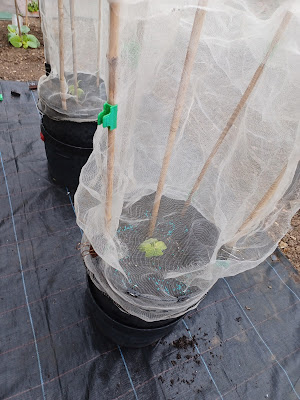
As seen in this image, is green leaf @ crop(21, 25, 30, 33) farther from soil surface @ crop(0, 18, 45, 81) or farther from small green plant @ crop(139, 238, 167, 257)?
small green plant @ crop(139, 238, 167, 257)

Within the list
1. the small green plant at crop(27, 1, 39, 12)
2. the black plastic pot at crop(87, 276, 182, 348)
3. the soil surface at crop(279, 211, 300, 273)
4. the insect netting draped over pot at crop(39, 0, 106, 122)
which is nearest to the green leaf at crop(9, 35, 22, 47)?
the small green plant at crop(27, 1, 39, 12)

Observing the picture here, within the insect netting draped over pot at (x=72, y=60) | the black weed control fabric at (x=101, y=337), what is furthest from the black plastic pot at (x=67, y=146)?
the black weed control fabric at (x=101, y=337)

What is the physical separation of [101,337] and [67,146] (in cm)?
97

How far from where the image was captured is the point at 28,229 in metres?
1.54

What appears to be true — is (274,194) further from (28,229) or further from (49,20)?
(49,20)

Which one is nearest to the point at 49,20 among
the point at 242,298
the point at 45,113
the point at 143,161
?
the point at 45,113

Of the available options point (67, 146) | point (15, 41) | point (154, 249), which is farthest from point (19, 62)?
point (154, 249)

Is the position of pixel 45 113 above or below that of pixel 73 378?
above

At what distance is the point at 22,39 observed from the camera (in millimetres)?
2908

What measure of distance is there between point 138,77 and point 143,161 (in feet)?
1.20

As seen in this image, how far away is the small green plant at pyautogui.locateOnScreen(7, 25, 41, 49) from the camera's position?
2.86 meters

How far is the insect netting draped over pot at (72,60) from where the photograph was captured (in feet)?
4.64

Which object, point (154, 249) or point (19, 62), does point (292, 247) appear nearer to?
point (154, 249)

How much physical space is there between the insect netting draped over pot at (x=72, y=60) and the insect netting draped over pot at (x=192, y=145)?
667 mm
